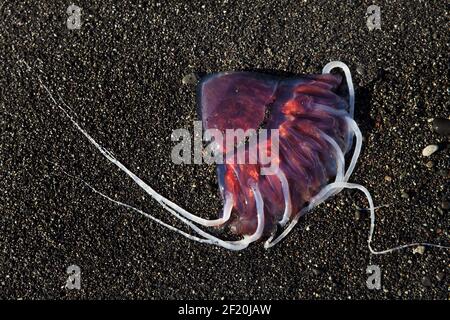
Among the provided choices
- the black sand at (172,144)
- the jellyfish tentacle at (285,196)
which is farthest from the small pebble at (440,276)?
the jellyfish tentacle at (285,196)

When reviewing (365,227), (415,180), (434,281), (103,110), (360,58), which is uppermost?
(360,58)

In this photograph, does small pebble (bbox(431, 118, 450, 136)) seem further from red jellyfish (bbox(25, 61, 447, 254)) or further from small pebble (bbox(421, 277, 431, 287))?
small pebble (bbox(421, 277, 431, 287))

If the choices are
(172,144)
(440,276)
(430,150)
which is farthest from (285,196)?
(440,276)

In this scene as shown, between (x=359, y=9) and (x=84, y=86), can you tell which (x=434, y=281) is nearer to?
(x=359, y=9)

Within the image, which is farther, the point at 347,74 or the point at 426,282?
the point at 347,74

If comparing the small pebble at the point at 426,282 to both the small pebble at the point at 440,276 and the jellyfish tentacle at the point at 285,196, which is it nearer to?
the small pebble at the point at 440,276

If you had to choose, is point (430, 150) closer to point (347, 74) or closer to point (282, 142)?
point (347, 74)

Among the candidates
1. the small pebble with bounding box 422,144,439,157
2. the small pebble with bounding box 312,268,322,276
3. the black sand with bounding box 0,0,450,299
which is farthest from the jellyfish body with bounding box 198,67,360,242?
the small pebble with bounding box 422,144,439,157

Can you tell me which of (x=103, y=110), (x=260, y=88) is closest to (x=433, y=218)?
(x=260, y=88)
